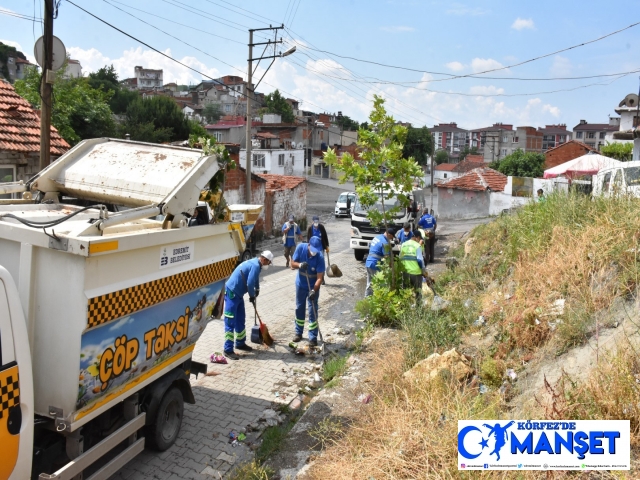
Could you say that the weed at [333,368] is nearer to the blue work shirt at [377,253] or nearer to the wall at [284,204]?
the blue work shirt at [377,253]

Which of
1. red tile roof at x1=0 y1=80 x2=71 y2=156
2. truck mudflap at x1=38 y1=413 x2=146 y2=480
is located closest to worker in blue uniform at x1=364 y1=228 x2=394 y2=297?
truck mudflap at x1=38 y1=413 x2=146 y2=480

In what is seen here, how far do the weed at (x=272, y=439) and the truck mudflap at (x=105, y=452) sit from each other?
3.85 ft

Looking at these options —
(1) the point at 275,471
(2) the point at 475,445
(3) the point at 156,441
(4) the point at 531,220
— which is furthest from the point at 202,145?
(4) the point at 531,220

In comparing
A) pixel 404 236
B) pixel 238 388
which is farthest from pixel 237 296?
pixel 404 236

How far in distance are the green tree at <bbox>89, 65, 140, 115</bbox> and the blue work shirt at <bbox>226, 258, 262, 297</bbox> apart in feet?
139

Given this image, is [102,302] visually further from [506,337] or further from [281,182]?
[281,182]

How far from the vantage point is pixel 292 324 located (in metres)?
8.95

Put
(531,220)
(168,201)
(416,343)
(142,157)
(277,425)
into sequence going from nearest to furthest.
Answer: (168,201) → (142,157) → (277,425) → (416,343) → (531,220)

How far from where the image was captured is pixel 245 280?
7.33m

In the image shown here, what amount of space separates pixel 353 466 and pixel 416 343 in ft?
7.98

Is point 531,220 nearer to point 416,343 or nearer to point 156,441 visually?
point 416,343

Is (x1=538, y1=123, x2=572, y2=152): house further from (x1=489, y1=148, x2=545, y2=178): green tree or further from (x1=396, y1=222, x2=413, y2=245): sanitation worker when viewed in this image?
(x1=396, y1=222, x2=413, y2=245): sanitation worker

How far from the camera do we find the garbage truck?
10.9 ft

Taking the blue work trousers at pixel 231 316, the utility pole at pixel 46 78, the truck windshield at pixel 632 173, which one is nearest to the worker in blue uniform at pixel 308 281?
the blue work trousers at pixel 231 316
